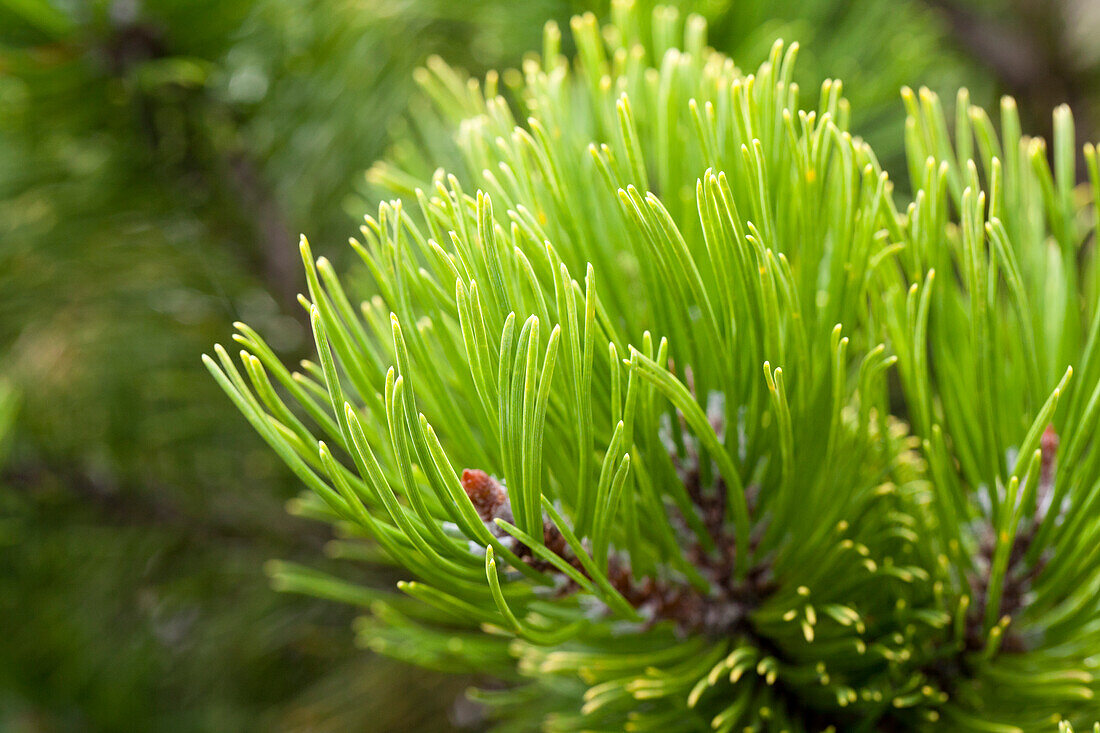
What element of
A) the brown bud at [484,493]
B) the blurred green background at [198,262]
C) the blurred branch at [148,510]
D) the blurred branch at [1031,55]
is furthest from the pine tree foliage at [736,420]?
the blurred branch at [1031,55]

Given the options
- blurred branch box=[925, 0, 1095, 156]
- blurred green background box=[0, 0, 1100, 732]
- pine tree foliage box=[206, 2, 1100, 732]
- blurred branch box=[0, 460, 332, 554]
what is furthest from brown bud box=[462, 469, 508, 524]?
blurred branch box=[925, 0, 1095, 156]

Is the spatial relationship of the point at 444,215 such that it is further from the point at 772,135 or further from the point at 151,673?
the point at 151,673

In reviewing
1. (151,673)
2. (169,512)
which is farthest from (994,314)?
(151,673)

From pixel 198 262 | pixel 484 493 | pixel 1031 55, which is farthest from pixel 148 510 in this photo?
pixel 1031 55

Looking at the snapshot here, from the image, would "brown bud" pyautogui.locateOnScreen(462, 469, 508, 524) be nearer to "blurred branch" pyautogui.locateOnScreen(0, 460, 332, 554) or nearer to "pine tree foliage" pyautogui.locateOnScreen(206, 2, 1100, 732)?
"pine tree foliage" pyautogui.locateOnScreen(206, 2, 1100, 732)

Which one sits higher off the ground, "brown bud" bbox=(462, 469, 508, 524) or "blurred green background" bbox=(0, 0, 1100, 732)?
"blurred green background" bbox=(0, 0, 1100, 732)

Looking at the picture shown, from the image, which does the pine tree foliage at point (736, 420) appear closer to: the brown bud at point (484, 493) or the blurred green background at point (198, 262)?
the brown bud at point (484, 493)
